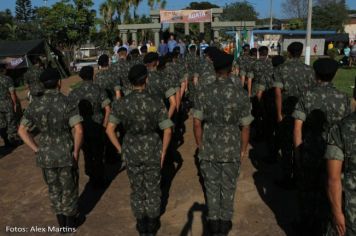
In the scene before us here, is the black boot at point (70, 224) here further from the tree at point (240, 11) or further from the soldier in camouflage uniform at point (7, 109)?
the tree at point (240, 11)

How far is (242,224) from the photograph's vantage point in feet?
16.5

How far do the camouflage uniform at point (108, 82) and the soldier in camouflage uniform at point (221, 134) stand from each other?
3425mm

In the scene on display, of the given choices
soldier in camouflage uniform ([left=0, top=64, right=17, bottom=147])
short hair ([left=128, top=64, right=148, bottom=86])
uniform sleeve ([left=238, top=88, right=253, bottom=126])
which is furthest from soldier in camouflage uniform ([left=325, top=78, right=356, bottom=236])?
soldier in camouflage uniform ([left=0, top=64, right=17, bottom=147])

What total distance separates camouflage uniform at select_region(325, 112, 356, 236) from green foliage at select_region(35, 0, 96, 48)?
37.7 meters

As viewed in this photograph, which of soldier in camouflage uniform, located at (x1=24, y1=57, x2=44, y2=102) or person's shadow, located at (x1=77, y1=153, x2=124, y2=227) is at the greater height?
soldier in camouflage uniform, located at (x1=24, y1=57, x2=44, y2=102)

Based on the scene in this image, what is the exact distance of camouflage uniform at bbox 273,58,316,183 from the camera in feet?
19.3

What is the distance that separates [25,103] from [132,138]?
12375 millimetres

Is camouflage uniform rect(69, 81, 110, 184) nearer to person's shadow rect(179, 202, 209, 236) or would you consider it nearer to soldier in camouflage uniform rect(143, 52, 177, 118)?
soldier in camouflage uniform rect(143, 52, 177, 118)

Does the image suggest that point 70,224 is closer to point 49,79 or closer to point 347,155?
point 49,79

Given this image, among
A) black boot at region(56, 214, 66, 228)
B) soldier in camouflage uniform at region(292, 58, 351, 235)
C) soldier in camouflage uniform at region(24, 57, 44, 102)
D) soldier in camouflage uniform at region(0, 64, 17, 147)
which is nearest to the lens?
soldier in camouflage uniform at region(292, 58, 351, 235)

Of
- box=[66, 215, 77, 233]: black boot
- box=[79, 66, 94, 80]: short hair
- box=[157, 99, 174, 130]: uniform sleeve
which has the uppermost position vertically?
box=[79, 66, 94, 80]: short hair

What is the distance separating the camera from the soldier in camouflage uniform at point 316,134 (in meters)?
4.11

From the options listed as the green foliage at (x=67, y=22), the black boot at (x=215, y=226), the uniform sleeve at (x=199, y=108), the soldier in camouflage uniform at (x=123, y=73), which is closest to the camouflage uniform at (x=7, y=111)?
the soldier in camouflage uniform at (x=123, y=73)

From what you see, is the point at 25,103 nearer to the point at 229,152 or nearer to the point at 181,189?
the point at 181,189
